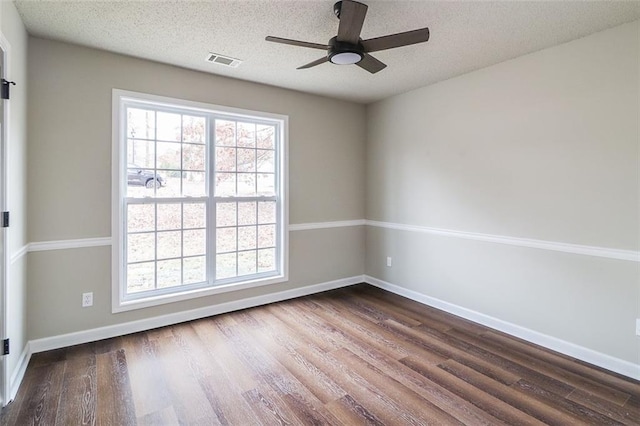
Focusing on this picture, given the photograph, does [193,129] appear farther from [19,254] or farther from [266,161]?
[19,254]

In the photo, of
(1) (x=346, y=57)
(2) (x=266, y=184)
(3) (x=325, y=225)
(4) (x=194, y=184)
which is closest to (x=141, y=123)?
(4) (x=194, y=184)

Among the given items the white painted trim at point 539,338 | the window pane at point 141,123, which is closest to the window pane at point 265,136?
the window pane at point 141,123

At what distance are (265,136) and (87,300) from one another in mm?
2458

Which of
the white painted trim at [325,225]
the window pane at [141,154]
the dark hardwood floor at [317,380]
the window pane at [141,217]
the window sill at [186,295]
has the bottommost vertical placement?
the dark hardwood floor at [317,380]

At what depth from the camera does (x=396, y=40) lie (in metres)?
2.13

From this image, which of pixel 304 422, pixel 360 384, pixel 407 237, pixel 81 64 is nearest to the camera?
pixel 304 422

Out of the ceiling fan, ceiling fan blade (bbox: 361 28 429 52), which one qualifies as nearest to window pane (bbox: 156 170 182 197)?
the ceiling fan

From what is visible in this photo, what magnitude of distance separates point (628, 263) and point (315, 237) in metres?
3.04

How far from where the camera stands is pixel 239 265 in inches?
151

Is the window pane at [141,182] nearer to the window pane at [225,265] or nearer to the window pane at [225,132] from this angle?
the window pane at [225,132]

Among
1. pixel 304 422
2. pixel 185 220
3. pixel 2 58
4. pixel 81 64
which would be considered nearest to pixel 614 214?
pixel 304 422

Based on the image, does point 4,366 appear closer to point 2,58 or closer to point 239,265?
point 2,58

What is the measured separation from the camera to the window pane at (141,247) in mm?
3156

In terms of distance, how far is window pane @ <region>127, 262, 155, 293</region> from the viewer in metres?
3.18
